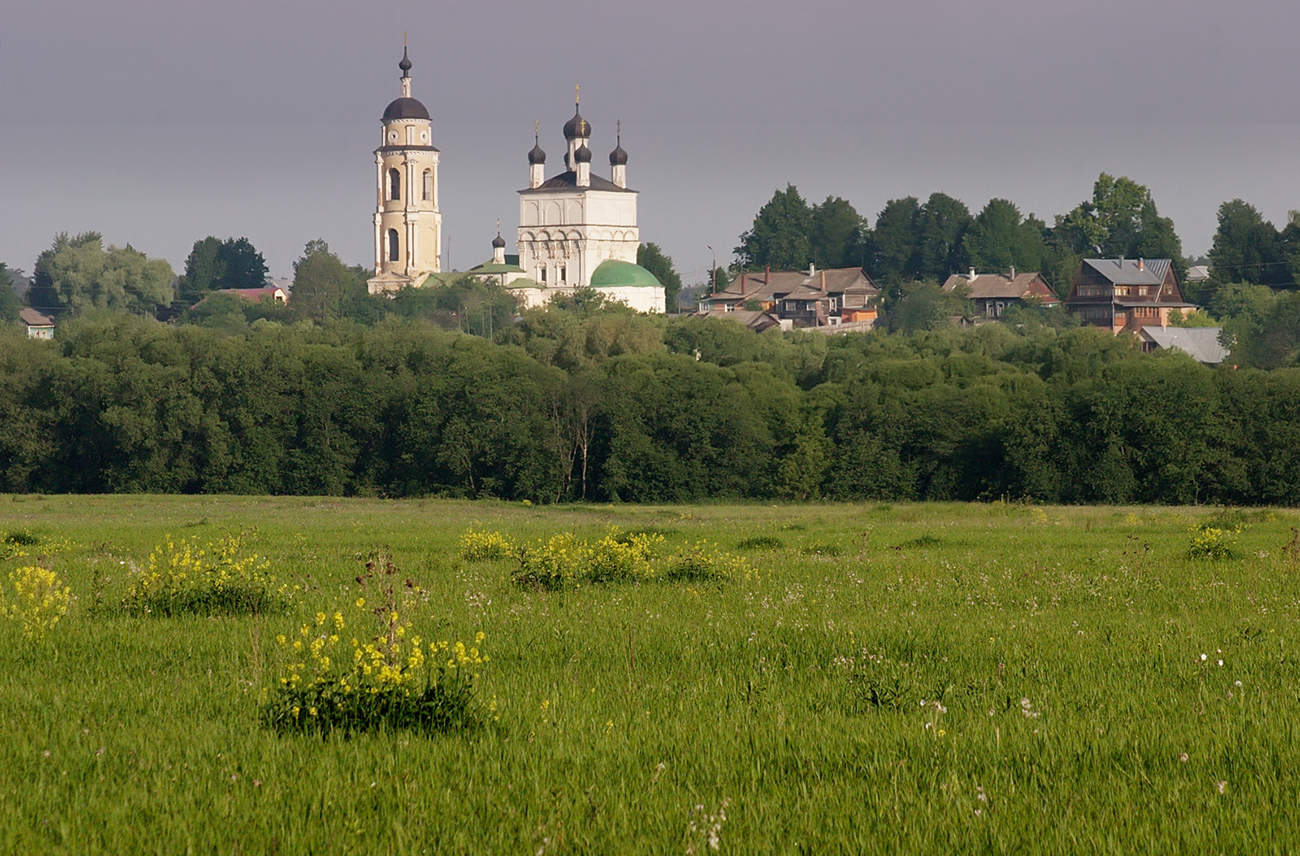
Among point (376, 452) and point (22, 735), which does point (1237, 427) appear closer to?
point (376, 452)

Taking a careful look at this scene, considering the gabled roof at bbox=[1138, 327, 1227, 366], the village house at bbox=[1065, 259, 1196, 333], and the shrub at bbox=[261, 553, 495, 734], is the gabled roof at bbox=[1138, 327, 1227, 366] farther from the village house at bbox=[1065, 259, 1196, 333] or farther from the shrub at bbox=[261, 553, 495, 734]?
the shrub at bbox=[261, 553, 495, 734]

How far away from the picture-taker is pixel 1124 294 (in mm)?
181125

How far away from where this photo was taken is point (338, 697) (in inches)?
377

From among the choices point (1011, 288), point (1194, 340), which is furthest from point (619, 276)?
point (1194, 340)


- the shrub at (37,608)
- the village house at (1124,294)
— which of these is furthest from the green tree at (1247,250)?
the shrub at (37,608)

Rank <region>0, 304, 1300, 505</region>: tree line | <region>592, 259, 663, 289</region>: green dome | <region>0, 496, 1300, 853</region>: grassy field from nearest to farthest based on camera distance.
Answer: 1. <region>0, 496, 1300, 853</region>: grassy field
2. <region>0, 304, 1300, 505</region>: tree line
3. <region>592, 259, 663, 289</region>: green dome

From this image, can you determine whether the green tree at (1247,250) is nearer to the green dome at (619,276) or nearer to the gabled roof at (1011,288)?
the gabled roof at (1011,288)

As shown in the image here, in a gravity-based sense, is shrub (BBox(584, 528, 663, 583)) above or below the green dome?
below

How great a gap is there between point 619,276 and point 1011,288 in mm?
49796

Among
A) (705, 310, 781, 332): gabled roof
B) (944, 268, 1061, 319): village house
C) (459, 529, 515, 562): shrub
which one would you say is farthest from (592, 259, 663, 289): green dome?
(459, 529, 515, 562): shrub

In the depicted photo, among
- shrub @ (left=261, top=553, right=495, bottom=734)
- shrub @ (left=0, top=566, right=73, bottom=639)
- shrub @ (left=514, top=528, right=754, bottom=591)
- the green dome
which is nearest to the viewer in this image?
shrub @ (left=261, top=553, right=495, bottom=734)

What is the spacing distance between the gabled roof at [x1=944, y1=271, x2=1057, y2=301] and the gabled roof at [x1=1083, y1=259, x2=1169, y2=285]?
25.8 ft

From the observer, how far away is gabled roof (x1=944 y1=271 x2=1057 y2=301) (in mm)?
189875

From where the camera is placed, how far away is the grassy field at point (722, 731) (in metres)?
7.54
